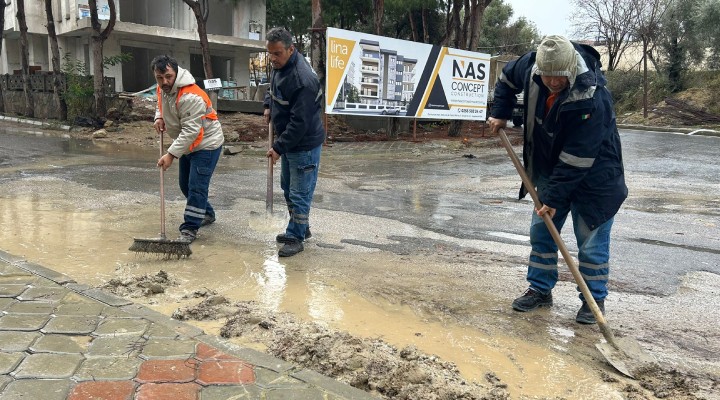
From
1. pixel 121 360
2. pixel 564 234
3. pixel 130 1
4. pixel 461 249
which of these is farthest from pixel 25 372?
pixel 130 1

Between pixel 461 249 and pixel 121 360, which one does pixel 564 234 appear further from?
pixel 121 360

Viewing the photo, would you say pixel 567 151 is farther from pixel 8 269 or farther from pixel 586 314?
pixel 8 269

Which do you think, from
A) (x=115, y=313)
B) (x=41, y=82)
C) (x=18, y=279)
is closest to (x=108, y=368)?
(x=115, y=313)

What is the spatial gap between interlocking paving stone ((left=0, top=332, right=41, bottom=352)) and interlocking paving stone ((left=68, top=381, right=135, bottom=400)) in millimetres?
574

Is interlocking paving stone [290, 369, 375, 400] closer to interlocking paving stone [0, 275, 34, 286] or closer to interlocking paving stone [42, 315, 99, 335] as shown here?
interlocking paving stone [42, 315, 99, 335]

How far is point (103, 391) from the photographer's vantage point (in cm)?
250

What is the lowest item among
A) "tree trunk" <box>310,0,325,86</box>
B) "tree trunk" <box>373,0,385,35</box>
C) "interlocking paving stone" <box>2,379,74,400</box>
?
"interlocking paving stone" <box>2,379,74,400</box>

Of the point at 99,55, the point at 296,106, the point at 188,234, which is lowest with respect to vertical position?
the point at 188,234

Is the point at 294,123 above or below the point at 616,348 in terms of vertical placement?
above

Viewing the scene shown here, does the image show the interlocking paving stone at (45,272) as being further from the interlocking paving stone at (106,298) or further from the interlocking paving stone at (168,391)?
the interlocking paving stone at (168,391)

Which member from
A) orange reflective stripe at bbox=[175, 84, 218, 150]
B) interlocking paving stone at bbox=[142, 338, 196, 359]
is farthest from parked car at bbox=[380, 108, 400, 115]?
interlocking paving stone at bbox=[142, 338, 196, 359]

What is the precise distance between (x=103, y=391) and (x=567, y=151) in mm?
2720

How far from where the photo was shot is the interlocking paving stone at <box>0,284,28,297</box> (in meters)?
3.57

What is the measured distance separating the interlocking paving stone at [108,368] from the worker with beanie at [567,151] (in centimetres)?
237
